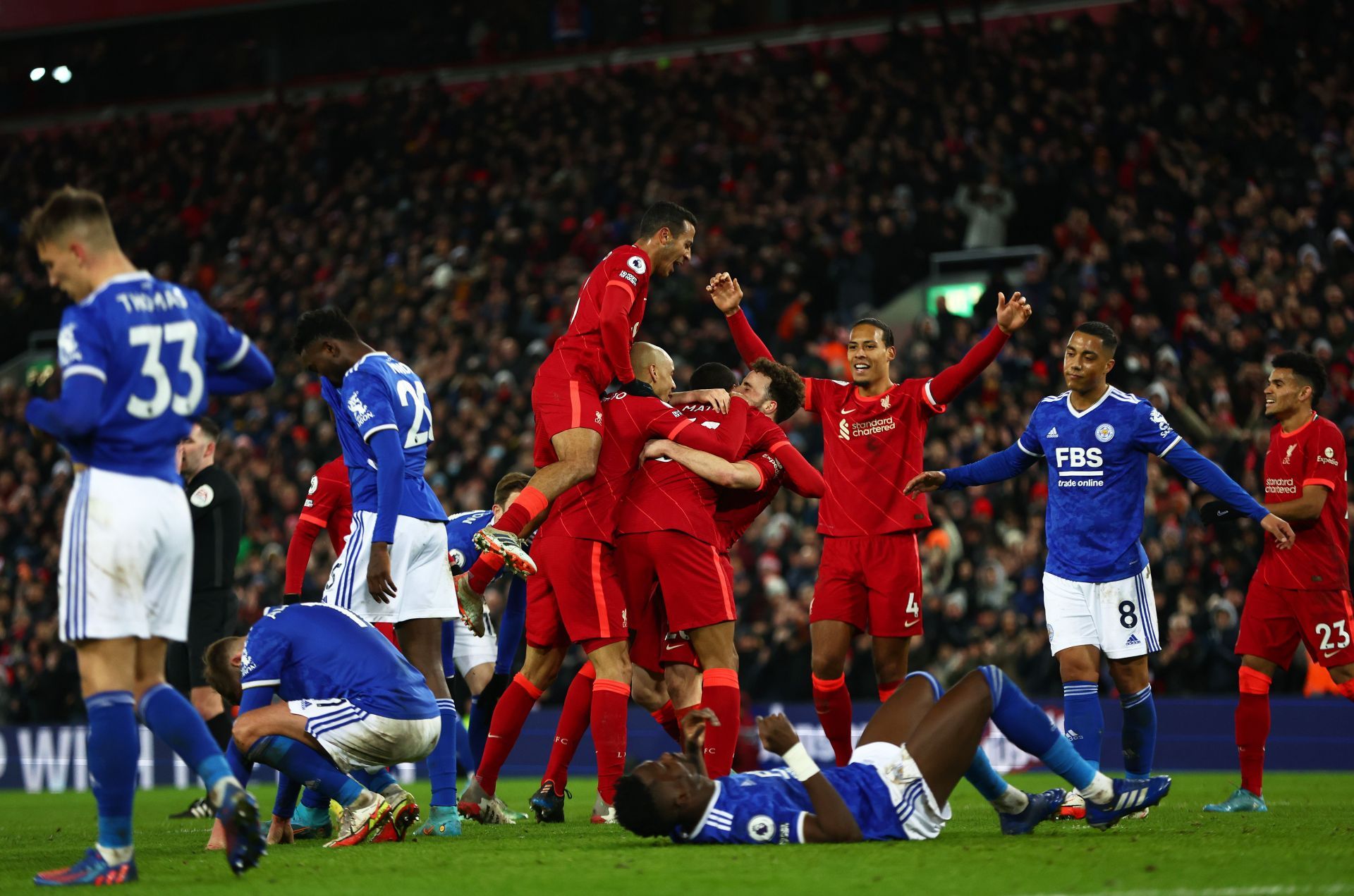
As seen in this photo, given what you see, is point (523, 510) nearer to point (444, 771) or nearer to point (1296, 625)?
point (444, 771)

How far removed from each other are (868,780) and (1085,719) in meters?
2.57

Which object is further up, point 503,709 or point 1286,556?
point 1286,556

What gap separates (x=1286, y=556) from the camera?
9.19 meters

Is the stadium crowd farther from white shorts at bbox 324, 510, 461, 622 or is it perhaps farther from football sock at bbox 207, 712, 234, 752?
white shorts at bbox 324, 510, 461, 622

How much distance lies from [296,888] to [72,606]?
4.28 feet

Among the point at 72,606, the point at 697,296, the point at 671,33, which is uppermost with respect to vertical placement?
the point at 671,33

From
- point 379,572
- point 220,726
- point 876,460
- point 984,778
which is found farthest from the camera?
point 220,726

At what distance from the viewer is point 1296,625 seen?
9.22 m

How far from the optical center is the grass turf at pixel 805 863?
5113 millimetres

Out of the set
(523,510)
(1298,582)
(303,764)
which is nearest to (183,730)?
(303,764)

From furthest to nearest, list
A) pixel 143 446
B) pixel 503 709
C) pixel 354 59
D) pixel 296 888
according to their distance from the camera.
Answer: pixel 354 59
pixel 503 709
pixel 143 446
pixel 296 888

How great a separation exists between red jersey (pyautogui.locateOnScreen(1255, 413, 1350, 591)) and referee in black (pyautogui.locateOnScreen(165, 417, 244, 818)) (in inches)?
270

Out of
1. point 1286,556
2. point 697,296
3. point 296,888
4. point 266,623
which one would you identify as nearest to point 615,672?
point 266,623

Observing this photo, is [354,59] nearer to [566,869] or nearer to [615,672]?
[615,672]
